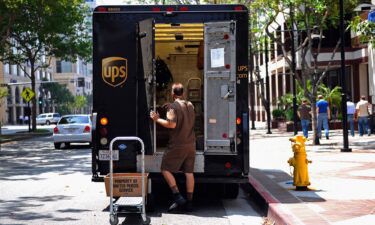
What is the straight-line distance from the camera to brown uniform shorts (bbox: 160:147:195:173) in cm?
876

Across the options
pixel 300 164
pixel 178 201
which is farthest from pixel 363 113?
pixel 178 201

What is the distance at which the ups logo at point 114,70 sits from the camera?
29.7 ft

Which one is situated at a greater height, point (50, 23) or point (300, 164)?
point (50, 23)

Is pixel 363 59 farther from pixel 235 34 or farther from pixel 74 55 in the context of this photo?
pixel 235 34

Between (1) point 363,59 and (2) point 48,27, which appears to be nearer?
(1) point 363,59

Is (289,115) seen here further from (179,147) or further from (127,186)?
(127,186)

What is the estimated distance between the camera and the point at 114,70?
906cm

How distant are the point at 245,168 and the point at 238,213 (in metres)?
0.72

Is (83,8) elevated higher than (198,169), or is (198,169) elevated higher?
(83,8)

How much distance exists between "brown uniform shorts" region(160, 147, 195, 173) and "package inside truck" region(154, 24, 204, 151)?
72.9 inches

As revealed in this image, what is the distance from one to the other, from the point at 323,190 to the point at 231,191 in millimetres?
1610

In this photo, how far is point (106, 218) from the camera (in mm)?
8492

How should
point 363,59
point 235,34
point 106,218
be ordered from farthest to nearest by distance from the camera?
1. point 363,59
2. point 235,34
3. point 106,218

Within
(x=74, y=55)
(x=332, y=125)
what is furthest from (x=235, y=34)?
(x=74, y=55)
